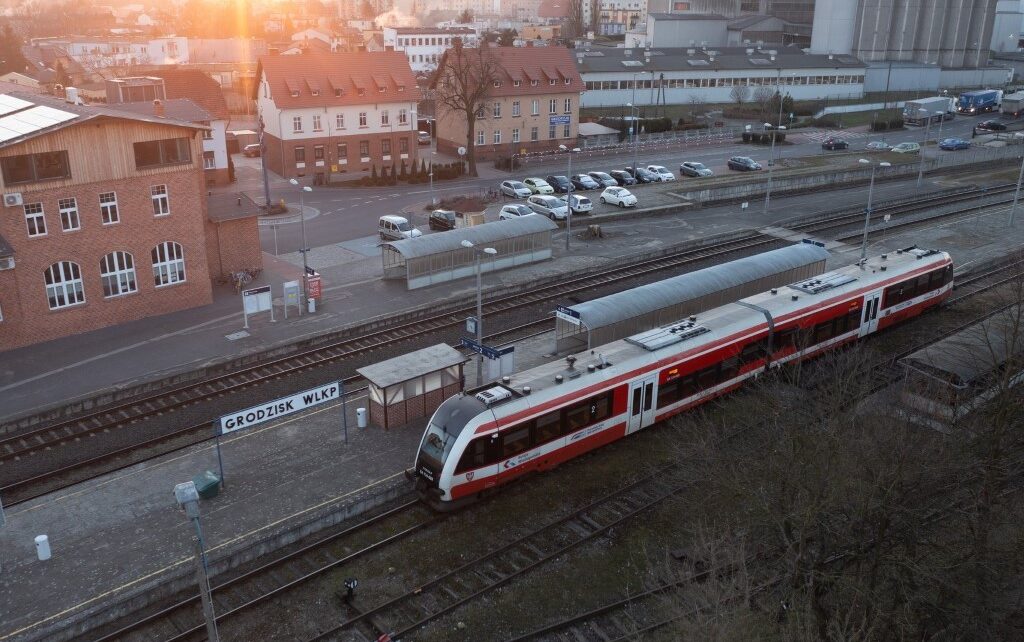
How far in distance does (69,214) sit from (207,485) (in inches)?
633

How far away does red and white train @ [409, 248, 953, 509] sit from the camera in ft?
69.4

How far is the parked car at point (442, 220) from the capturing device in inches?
1919

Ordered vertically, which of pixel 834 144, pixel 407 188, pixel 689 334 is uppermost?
pixel 689 334

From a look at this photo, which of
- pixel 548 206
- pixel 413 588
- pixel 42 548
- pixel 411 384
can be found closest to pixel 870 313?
pixel 411 384

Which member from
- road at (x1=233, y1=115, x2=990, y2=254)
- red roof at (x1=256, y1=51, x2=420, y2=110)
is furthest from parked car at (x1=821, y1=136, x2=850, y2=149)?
red roof at (x1=256, y1=51, x2=420, y2=110)

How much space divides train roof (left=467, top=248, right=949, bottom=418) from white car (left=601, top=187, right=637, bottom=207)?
21770mm

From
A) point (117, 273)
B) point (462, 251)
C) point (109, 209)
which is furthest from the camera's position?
point (462, 251)

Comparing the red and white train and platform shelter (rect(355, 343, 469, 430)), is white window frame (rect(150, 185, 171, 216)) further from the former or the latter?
the red and white train

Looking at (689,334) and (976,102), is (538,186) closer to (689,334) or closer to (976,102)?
(689,334)

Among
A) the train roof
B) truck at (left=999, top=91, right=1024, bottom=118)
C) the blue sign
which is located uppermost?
truck at (left=999, top=91, right=1024, bottom=118)

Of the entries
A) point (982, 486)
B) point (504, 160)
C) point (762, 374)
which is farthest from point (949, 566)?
point (504, 160)

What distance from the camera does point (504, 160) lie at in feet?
225

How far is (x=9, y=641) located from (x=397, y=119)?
5540cm

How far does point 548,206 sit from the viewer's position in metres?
51.2
